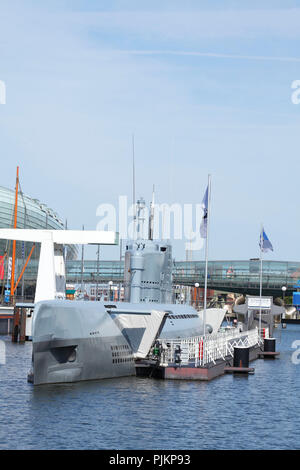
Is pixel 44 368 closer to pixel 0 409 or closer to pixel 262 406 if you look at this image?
pixel 0 409

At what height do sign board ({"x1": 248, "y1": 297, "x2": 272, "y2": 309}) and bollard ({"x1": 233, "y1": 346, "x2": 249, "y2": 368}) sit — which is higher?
sign board ({"x1": 248, "y1": 297, "x2": 272, "y2": 309})

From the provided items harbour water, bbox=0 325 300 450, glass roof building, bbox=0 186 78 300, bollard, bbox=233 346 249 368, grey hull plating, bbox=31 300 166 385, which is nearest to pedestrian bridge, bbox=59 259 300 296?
glass roof building, bbox=0 186 78 300

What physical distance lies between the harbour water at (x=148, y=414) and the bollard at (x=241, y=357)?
274 centimetres

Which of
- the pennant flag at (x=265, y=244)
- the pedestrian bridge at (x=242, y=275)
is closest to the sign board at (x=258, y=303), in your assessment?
the pennant flag at (x=265, y=244)

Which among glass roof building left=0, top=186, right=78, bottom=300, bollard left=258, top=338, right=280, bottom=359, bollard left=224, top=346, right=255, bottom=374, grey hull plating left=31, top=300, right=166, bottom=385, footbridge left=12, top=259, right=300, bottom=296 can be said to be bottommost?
bollard left=258, top=338, right=280, bottom=359

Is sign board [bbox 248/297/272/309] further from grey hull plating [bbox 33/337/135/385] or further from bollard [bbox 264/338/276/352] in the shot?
grey hull plating [bbox 33/337/135/385]

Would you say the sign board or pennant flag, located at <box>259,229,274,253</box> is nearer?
pennant flag, located at <box>259,229,274,253</box>

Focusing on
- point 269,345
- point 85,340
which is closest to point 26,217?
point 269,345

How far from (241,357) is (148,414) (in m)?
15.8

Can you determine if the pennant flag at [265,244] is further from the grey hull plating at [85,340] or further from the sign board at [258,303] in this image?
the grey hull plating at [85,340]

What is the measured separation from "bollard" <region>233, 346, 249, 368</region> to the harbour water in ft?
9.00

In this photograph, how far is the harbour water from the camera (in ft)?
80.0

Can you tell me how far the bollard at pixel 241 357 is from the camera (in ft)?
144

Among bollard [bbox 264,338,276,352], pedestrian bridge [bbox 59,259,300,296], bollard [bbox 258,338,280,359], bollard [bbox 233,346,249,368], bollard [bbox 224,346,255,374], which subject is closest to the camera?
bollard [bbox 224,346,255,374]
